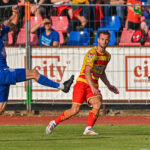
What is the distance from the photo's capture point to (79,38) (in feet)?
53.4

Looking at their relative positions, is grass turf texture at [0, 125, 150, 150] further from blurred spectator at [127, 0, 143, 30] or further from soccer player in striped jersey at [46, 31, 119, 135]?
blurred spectator at [127, 0, 143, 30]

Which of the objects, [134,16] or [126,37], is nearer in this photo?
[126,37]

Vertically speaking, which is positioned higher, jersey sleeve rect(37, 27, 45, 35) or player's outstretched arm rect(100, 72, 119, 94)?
jersey sleeve rect(37, 27, 45, 35)

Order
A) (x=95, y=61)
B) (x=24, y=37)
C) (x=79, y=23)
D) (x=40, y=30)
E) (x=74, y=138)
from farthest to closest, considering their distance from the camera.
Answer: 1. (x=79, y=23)
2. (x=40, y=30)
3. (x=24, y=37)
4. (x=95, y=61)
5. (x=74, y=138)

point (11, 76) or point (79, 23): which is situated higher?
point (79, 23)

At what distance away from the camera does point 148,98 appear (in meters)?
15.4

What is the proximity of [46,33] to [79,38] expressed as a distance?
106cm

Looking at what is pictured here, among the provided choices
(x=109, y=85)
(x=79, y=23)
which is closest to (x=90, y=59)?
(x=109, y=85)

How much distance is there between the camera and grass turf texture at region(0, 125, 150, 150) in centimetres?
822

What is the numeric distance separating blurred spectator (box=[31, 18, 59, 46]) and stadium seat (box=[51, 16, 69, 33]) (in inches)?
21.6

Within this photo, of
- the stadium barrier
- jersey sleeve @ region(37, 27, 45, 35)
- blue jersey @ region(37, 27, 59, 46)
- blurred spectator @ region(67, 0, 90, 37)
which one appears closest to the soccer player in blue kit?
the stadium barrier

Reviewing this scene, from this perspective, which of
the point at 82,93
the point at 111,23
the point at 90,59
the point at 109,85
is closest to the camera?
the point at 90,59

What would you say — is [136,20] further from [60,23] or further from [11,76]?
[11,76]

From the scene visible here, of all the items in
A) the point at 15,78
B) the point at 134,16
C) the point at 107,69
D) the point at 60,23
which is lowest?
the point at 107,69
